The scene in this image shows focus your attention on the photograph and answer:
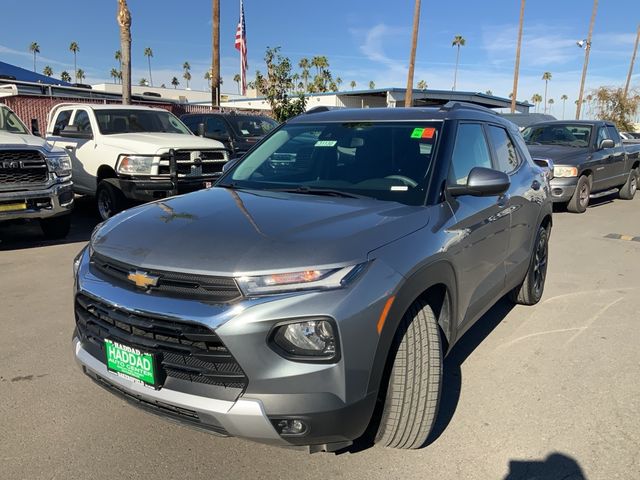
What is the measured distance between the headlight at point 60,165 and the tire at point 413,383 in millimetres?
6103

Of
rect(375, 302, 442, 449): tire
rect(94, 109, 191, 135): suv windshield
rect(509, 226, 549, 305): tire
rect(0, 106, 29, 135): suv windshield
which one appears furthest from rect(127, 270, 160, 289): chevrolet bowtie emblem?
rect(94, 109, 191, 135): suv windshield

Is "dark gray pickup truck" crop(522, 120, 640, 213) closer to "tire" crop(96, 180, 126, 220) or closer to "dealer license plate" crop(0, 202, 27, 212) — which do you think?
"tire" crop(96, 180, 126, 220)

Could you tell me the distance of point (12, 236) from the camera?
8.05 m

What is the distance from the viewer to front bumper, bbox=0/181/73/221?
6.66m

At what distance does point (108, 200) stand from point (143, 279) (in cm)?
672

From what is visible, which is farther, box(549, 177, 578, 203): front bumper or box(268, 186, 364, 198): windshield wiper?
box(549, 177, 578, 203): front bumper

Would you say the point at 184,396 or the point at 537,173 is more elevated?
the point at 537,173

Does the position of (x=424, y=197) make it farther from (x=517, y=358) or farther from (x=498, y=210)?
(x=517, y=358)

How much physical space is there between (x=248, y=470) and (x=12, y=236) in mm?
6998

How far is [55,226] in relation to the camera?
773cm

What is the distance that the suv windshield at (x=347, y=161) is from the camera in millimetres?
3244

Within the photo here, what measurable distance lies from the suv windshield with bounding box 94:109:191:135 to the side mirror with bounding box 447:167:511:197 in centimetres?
743

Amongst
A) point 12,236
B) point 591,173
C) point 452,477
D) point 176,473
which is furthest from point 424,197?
point 591,173

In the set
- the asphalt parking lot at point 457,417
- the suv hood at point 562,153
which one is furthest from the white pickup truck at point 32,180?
the suv hood at point 562,153
